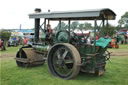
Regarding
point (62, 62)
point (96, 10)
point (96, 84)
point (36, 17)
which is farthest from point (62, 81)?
point (36, 17)

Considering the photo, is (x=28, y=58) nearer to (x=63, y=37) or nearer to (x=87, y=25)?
(x=63, y=37)

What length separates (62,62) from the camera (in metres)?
5.12

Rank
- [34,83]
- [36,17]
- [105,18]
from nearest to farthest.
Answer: [34,83] → [105,18] → [36,17]

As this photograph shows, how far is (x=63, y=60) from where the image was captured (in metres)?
5.11

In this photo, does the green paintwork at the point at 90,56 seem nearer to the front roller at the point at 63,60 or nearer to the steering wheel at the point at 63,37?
the front roller at the point at 63,60

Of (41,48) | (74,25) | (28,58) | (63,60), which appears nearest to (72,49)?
(63,60)

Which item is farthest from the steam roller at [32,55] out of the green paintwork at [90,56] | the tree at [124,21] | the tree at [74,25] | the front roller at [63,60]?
the tree at [124,21]

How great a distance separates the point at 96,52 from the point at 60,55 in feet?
3.39

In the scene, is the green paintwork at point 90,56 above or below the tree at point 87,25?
below

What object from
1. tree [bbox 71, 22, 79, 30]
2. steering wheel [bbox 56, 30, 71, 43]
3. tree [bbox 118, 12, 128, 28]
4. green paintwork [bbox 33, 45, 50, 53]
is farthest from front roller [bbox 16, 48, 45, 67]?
tree [bbox 118, 12, 128, 28]

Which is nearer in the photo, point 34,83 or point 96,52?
point 34,83

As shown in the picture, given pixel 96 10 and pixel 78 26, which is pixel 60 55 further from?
pixel 96 10

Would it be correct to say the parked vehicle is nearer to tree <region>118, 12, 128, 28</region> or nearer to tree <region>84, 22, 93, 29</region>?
tree <region>84, 22, 93, 29</region>

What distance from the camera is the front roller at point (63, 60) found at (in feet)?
15.6
